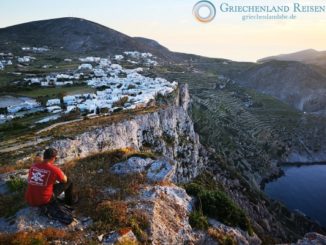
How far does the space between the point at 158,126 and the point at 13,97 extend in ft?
143

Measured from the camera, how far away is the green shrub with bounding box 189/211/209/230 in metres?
16.0

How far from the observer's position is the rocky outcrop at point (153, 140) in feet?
121

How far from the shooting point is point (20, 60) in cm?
16775

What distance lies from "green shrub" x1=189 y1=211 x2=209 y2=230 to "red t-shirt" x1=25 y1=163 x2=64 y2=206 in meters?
6.24

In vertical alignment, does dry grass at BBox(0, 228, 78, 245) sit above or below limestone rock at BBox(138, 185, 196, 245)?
above

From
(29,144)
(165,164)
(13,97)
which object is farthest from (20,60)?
(165,164)

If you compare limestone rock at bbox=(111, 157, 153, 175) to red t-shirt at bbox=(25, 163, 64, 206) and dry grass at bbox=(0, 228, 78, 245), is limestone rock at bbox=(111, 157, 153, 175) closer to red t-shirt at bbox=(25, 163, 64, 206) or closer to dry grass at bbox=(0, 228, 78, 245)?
red t-shirt at bbox=(25, 163, 64, 206)

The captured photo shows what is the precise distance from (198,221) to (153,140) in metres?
40.7

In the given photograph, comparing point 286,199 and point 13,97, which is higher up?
point 13,97

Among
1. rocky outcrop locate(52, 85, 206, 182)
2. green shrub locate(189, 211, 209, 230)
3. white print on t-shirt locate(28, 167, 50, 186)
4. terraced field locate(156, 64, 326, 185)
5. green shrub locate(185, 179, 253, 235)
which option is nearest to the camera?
white print on t-shirt locate(28, 167, 50, 186)

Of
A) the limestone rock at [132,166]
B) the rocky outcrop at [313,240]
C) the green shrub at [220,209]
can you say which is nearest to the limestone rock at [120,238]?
the green shrub at [220,209]

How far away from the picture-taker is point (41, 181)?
1330cm

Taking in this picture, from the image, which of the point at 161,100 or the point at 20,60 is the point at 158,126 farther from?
the point at 20,60

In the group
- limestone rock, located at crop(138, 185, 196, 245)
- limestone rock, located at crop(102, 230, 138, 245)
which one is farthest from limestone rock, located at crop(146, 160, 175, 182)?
limestone rock, located at crop(102, 230, 138, 245)
